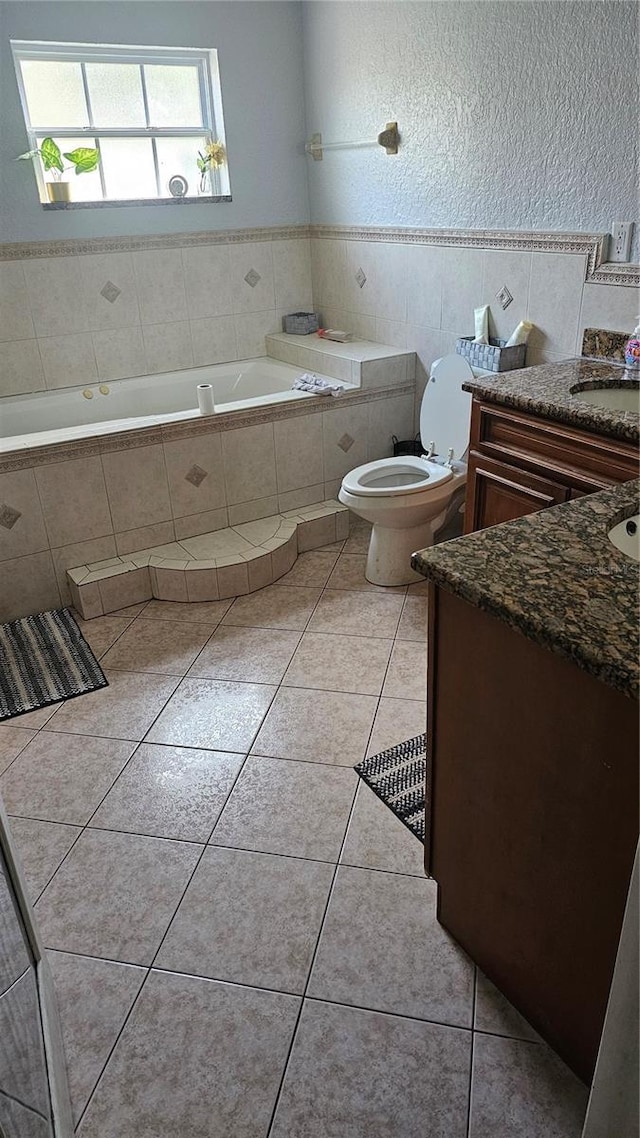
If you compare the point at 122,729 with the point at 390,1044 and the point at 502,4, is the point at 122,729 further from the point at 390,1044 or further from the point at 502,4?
the point at 502,4

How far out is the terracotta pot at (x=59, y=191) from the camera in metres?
3.39

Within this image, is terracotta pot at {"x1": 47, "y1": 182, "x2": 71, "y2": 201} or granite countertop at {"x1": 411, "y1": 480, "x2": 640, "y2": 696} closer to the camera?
granite countertop at {"x1": 411, "y1": 480, "x2": 640, "y2": 696}

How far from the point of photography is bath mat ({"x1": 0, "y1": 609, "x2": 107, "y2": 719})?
249 centimetres

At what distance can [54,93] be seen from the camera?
3.39 m

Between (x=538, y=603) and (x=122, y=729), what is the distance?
1596mm

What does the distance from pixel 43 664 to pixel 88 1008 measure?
137cm

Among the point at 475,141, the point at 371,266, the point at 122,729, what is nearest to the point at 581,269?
the point at 475,141

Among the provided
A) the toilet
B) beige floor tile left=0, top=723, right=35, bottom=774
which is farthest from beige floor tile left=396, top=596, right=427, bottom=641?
beige floor tile left=0, top=723, right=35, bottom=774

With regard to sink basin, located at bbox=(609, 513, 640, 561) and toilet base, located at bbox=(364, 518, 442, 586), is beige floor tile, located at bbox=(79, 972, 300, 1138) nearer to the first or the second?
sink basin, located at bbox=(609, 513, 640, 561)

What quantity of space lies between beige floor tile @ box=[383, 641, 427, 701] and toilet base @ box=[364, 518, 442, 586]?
0.44 meters

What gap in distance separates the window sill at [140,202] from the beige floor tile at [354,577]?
6.38 ft

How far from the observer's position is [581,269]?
2.58 m

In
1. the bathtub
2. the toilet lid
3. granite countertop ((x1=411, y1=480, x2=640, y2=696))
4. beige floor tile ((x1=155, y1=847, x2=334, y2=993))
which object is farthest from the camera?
the bathtub

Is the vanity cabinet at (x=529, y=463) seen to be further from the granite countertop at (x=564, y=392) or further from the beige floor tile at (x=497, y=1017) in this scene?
the beige floor tile at (x=497, y=1017)
